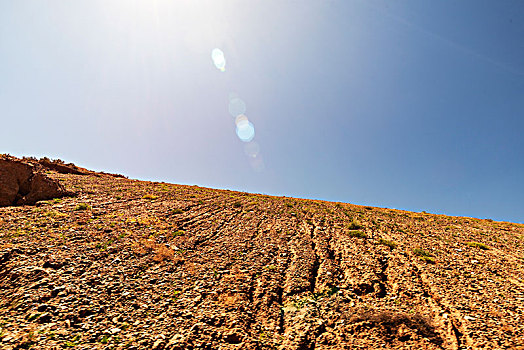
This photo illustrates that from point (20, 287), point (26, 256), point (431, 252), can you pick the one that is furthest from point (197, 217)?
point (431, 252)

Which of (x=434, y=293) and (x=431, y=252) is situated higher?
(x=431, y=252)

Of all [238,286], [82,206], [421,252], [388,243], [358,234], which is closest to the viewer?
[238,286]

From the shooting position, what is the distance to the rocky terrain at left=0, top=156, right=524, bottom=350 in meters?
8.11

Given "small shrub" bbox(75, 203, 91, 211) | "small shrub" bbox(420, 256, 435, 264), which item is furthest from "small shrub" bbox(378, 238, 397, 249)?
"small shrub" bbox(75, 203, 91, 211)

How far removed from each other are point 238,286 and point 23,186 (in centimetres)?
2409

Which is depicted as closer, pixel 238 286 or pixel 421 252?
pixel 238 286

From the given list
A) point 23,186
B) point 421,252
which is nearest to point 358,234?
point 421,252

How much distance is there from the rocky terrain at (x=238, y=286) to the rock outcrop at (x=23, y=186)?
0.37 metres

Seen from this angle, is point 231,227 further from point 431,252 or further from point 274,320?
point 431,252

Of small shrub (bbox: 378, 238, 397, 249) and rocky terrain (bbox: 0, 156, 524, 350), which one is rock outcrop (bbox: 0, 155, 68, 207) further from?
small shrub (bbox: 378, 238, 397, 249)

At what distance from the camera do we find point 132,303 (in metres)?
9.64

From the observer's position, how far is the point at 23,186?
21.9 m

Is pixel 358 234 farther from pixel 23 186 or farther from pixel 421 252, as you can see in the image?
pixel 23 186

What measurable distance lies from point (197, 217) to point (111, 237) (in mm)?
8460
